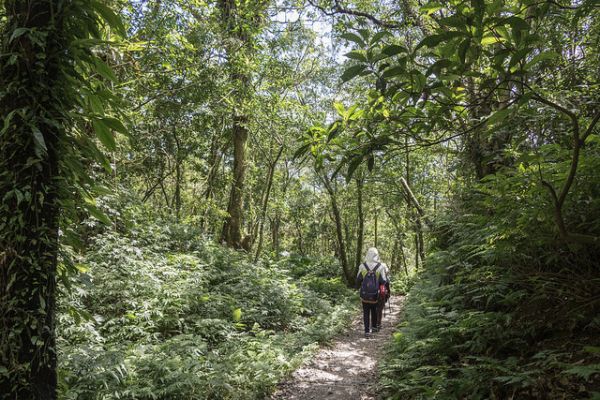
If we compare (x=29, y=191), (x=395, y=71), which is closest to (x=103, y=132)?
(x=29, y=191)

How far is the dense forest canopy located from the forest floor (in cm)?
29

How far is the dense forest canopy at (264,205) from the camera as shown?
1632 millimetres

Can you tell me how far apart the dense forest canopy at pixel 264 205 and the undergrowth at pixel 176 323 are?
0.05 meters

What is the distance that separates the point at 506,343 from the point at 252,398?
10.6ft

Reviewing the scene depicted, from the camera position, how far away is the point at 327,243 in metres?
39.8

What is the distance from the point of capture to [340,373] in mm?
6535

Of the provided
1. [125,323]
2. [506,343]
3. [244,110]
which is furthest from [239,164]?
[506,343]

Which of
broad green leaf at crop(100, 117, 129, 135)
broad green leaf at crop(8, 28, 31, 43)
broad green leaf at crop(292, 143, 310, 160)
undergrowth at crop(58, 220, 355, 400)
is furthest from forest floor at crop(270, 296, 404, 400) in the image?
broad green leaf at crop(8, 28, 31, 43)

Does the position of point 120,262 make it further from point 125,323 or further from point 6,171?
point 6,171

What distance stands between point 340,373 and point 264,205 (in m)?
8.99

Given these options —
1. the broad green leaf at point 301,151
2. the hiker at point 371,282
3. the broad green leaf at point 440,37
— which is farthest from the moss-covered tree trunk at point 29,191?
the hiker at point 371,282

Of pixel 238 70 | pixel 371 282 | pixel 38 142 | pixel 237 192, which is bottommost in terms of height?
pixel 371 282

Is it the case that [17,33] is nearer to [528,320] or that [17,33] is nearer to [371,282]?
[528,320]

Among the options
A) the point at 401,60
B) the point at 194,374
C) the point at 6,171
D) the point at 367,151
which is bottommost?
the point at 194,374
